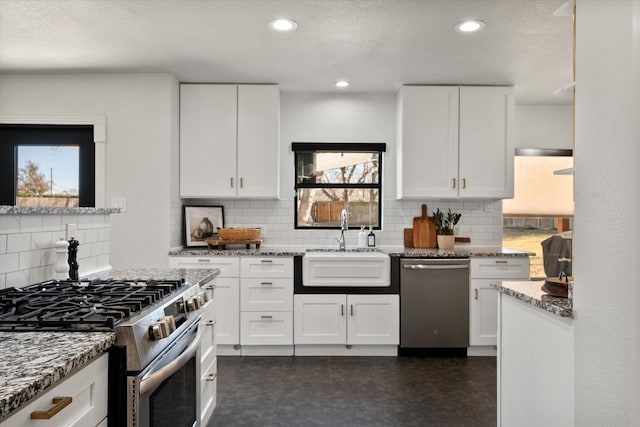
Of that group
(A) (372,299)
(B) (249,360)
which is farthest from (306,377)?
(A) (372,299)

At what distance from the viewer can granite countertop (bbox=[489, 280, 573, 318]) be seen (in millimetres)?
1591

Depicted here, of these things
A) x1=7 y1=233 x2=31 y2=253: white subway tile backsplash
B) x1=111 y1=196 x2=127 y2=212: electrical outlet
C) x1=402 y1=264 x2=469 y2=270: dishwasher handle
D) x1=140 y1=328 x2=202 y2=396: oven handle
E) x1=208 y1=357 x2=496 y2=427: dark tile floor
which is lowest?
x1=208 y1=357 x2=496 y2=427: dark tile floor

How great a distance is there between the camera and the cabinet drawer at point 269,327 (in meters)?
3.78

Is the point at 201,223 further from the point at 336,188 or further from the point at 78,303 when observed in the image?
the point at 78,303

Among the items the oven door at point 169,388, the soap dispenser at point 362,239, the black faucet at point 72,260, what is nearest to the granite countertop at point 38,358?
the oven door at point 169,388

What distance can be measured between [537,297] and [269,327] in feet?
8.12

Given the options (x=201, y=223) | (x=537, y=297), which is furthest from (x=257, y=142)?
(x=537, y=297)

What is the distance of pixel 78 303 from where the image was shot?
4.90 feet

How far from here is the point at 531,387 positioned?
5.96 ft

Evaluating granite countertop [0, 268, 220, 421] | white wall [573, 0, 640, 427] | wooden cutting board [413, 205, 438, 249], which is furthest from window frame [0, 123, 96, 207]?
white wall [573, 0, 640, 427]

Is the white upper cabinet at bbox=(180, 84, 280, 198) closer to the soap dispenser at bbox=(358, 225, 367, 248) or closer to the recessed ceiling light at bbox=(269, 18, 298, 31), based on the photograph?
the soap dispenser at bbox=(358, 225, 367, 248)

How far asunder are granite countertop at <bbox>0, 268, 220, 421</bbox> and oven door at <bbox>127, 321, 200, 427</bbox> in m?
0.18

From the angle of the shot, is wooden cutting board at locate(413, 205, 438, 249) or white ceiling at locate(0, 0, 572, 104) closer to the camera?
white ceiling at locate(0, 0, 572, 104)

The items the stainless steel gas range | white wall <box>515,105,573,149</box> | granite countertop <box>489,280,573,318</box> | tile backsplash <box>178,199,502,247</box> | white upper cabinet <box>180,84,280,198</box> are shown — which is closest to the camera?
the stainless steel gas range
